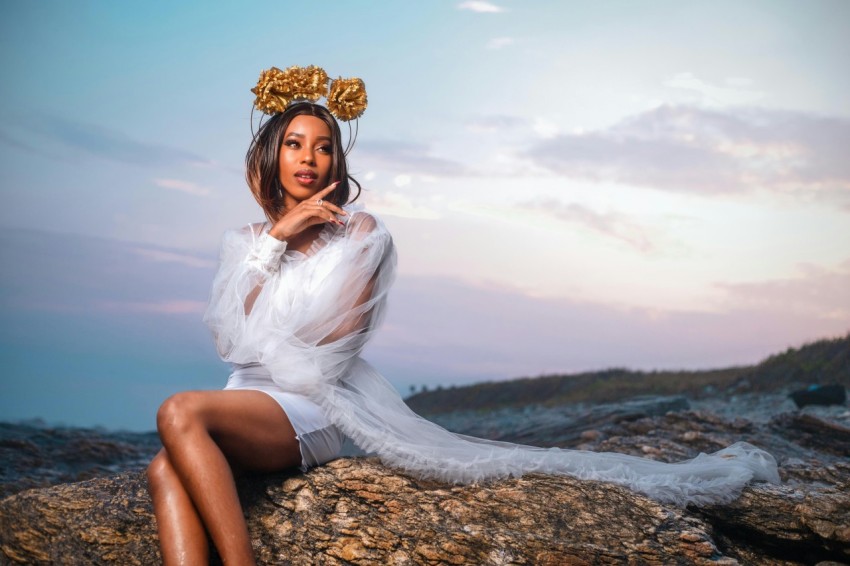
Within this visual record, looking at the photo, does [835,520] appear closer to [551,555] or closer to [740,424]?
[551,555]

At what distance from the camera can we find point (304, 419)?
3.99m

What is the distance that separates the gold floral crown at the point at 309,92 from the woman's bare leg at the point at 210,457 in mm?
2185

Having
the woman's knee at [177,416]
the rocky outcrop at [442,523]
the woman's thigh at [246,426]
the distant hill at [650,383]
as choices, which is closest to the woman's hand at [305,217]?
the woman's thigh at [246,426]

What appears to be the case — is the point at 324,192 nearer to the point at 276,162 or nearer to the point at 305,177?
the point at 305,177

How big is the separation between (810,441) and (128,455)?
922 centimetres

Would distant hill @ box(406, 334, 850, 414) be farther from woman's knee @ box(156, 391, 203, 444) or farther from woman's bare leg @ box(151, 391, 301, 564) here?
woman's knee @ box(156, 391, 203, 444)

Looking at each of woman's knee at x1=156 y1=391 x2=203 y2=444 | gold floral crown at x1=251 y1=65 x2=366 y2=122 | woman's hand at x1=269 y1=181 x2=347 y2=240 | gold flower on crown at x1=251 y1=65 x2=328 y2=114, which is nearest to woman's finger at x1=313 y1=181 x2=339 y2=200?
woman's hand at x1=269 y1=181 x2=347 y2=240

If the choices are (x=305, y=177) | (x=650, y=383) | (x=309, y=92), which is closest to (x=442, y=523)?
(x=305, y=177)

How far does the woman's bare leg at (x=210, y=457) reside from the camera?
3422mm

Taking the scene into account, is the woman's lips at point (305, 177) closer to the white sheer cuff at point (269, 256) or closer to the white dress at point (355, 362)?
the white dress at point (355, 362)

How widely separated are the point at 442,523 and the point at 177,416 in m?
1.41

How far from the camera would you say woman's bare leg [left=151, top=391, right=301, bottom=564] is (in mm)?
3422

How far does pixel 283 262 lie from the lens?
15.0 ft

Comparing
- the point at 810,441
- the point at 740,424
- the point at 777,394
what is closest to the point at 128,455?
the point at 740,424
